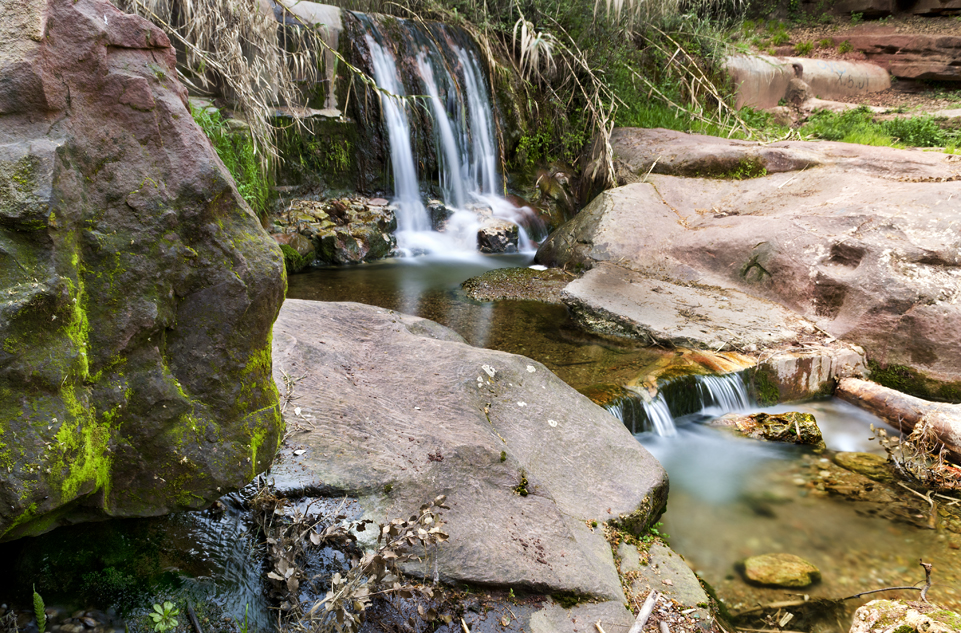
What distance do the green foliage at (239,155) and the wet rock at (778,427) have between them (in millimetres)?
4258

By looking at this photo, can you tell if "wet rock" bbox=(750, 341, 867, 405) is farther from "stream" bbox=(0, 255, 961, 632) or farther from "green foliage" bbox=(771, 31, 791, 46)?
"green foliage" bbox=(771, 31, 791, 46)

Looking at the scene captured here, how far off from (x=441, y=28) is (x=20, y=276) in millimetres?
8502

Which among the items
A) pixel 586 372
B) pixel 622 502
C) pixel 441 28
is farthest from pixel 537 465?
pixel 441 28

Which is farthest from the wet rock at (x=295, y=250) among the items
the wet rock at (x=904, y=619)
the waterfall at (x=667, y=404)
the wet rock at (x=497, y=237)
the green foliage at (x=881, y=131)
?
the green foliage at (x=881, y=131)

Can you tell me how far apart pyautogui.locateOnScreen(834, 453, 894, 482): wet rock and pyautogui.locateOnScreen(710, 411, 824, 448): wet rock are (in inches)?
6.0

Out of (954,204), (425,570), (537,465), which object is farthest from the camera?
(954,204)

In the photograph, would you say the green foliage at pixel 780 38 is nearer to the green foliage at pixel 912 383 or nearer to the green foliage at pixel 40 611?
the green foliage at pixel 912 383

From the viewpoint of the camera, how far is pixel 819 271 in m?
4.88

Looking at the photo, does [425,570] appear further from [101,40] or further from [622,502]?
[101,40]

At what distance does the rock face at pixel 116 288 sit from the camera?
3.53ft

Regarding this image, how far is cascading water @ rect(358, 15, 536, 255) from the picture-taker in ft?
25.2

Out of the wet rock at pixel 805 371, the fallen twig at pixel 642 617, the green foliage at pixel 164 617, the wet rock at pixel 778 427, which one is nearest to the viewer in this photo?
the green foliage at pixel 164 617

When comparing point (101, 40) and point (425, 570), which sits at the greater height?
point (101, 40)

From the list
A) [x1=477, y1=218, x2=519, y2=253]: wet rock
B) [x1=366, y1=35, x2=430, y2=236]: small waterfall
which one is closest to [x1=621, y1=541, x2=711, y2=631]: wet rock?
[x1=477, y1=218, x2=519, y2=253]: wet rock
